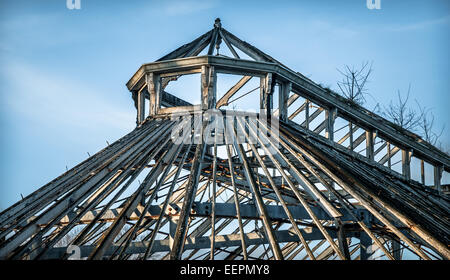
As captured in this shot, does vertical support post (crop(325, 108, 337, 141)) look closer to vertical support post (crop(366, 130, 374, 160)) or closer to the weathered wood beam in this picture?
vertical support post (crop(366, 130, 374, 160))

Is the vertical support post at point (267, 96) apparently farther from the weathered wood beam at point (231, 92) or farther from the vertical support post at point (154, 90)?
the weathered wood beam at point (231, 92)

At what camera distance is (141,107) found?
510 inches

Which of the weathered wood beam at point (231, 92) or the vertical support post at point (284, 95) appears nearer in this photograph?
the vertical support post at point (284, 95)

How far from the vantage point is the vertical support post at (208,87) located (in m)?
11.1

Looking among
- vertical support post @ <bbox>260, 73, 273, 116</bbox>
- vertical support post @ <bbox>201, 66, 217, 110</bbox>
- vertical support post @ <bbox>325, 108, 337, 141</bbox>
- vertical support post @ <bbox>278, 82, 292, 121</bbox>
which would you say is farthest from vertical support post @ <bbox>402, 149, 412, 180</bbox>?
vertical support post @ <bbox>201, 66, 217, 110</bbox>

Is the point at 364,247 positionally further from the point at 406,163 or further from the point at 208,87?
the point at 208,87

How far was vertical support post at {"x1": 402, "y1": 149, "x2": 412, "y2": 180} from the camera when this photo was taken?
50.7 feet

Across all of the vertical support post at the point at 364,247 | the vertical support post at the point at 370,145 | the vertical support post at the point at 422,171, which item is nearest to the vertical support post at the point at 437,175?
the vertical support post at the point at 422,171

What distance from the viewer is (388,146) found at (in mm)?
15734

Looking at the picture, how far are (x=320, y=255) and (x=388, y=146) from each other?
14.3 ft

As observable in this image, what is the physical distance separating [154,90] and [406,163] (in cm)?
842

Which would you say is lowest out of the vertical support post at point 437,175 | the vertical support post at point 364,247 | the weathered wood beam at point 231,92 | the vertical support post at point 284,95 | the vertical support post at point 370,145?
the vertical support post at point 364,247

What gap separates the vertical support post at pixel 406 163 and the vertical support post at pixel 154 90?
8.08 meters
